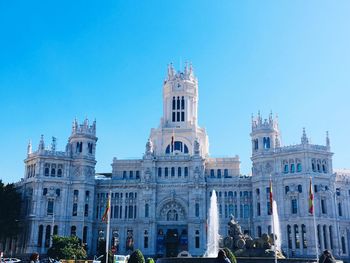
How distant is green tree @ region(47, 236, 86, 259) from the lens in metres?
66.3

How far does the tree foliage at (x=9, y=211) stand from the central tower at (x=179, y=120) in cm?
2899

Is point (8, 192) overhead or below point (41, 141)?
below

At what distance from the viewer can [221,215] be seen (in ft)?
282

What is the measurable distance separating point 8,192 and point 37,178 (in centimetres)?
586

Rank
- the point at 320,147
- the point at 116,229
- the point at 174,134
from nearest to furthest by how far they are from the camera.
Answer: the point at 320,147
the point at 116,229
the point at 174,134

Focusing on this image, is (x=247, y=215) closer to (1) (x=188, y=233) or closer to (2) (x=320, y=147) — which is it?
(1) (x=188, y=233)

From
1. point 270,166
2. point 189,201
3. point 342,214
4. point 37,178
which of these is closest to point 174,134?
point 189,201

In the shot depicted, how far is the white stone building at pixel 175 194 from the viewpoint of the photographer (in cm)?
7950

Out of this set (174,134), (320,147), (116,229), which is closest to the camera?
(320,147)

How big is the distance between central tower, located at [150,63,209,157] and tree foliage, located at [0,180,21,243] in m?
29.0

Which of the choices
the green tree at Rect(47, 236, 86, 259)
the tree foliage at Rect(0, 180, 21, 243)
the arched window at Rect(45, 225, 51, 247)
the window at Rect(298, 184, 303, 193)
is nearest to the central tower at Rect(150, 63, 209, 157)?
the window at Rect(298, 184, 303, 193)

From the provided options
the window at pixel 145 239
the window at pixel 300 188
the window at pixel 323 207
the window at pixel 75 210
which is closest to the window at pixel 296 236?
the window at pixel 323 207

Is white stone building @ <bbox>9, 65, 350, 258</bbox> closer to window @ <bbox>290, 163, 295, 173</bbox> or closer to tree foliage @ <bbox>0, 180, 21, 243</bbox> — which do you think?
window @ <bbox>290, 163, 295, 173</bbox>

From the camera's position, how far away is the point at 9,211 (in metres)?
83.8
